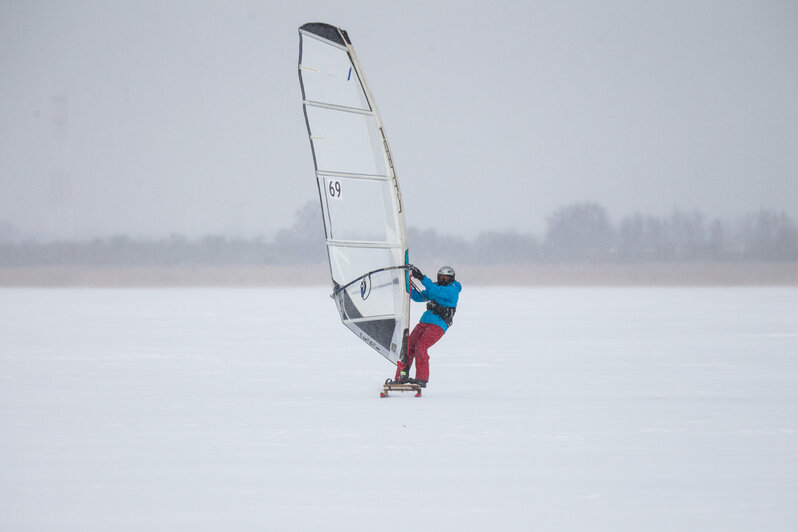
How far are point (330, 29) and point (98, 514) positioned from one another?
479 cm

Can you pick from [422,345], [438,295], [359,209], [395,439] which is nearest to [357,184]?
[359,209]

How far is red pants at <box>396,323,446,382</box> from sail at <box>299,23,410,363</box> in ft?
0.27

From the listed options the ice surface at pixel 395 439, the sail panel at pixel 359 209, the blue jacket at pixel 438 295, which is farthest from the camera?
the sail panel at pixel 359 209

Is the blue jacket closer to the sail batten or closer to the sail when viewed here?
the sail

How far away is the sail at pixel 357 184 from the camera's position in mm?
7812

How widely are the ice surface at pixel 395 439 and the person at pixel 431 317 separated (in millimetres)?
277

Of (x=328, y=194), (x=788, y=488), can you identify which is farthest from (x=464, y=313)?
(x=788, y=488)

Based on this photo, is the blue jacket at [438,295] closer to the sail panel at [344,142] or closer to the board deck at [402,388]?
the board deck at [402,388]

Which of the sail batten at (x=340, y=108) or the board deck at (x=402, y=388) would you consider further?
the sail batten at (x=340, y=108)

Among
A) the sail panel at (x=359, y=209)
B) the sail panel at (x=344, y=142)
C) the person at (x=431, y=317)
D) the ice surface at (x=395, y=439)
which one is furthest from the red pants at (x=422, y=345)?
the sail panel at (x=344, y=142)

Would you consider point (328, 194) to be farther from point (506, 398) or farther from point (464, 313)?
point (464, 313)

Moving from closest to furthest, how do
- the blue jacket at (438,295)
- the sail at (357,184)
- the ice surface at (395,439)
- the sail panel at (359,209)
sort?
the ice surface at (395,439) < the blue jacket at (438,295) < the sail at (357,184) < the sail panel at (359,209)

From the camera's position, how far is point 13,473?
15.9ft

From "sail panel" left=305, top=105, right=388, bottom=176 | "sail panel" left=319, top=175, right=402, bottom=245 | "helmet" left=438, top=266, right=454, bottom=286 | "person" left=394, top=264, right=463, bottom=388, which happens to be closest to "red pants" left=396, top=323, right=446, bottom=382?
"person" left=394, top=264, right=463, bottom=388
